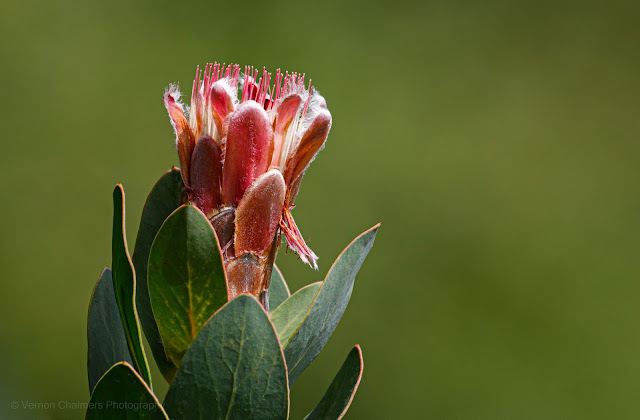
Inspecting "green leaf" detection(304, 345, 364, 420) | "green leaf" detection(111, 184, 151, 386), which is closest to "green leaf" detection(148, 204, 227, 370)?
"green leaf" detection(111, 184, 151, 386)

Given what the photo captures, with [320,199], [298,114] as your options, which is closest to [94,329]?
[298,114]

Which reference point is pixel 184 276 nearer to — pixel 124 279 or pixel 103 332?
pixel 124 279

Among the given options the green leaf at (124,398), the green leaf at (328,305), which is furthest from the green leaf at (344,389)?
the green leaf at (124,398)

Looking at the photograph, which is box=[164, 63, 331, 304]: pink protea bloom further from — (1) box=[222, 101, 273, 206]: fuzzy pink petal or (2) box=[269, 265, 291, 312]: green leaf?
(2) box=[269, 265, 291, 312]: green leaf

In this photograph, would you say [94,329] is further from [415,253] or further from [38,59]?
[38,59]

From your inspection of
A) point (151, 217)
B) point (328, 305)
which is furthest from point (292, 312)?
point (151, 217)

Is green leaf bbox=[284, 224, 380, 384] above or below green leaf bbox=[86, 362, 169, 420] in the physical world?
above
